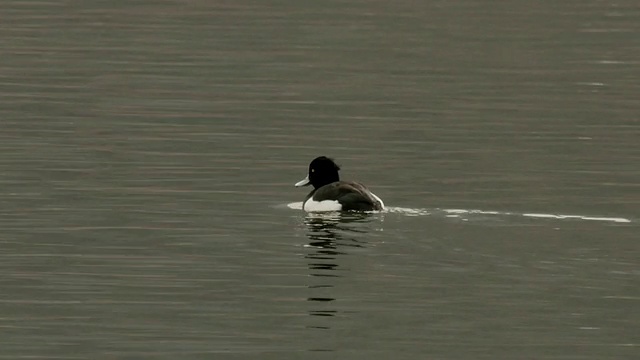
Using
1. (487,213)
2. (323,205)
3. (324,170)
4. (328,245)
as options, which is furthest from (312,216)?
(328,245)

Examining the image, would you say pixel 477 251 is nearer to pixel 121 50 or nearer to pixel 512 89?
pixel 512 89

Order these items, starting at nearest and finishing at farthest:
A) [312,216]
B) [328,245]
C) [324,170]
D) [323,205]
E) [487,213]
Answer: [328,245]
[487,213]
[312,216]
[323,205]
[324,170]

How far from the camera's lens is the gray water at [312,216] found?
57.4 ft

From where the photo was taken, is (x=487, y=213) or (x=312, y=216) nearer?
(x=487, y=213)

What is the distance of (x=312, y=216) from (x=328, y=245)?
102 inches

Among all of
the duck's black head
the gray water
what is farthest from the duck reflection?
the duck's black head

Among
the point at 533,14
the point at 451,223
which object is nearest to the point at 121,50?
the point at 533,14

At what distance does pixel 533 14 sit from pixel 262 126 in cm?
4075

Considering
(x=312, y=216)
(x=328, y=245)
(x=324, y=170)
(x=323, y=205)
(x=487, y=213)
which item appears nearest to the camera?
(x=328, y=245)

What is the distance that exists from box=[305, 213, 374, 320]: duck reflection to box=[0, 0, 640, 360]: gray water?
0.16 feet

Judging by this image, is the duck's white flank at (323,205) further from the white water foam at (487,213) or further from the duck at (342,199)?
the white water foam at (487,213)

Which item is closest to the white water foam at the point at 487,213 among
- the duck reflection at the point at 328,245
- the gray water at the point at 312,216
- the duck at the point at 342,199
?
the gray water at the point at 312,216

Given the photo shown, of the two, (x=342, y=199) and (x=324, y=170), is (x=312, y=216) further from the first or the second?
(x=324, y=170)

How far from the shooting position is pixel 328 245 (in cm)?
2180
